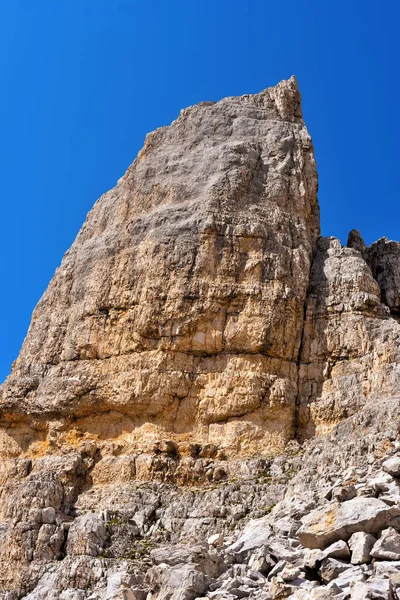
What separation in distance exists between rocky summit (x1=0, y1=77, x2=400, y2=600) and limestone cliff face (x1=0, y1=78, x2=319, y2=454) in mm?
91

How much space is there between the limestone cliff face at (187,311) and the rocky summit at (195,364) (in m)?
0.09

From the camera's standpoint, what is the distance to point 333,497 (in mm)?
22234

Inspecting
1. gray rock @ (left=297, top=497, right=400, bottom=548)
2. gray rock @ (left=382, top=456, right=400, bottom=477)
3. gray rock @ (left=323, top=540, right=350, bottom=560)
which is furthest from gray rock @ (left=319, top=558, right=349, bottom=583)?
gray rock @ (left=382, top=456, right=400, bottom=477)

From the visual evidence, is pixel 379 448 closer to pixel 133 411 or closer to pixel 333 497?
pixel 333 497

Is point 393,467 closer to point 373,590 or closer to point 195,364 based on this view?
point 373,590

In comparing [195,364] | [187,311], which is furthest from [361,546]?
[187,311]

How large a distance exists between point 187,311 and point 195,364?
2.56 meters

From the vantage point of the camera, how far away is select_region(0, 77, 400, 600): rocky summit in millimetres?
31781

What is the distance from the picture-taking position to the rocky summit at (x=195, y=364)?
104 feet

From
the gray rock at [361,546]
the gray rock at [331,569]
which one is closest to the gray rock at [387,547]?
the gray rock at [361,546]

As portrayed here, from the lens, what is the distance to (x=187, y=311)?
3994cm

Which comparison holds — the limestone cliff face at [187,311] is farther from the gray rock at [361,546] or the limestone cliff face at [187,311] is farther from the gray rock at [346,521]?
the gray rock at [361,546]

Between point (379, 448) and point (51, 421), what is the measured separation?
18.5 m

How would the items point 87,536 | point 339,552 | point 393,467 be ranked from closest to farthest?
1. point 339,552
2. point 393,467
3. point 87,536
